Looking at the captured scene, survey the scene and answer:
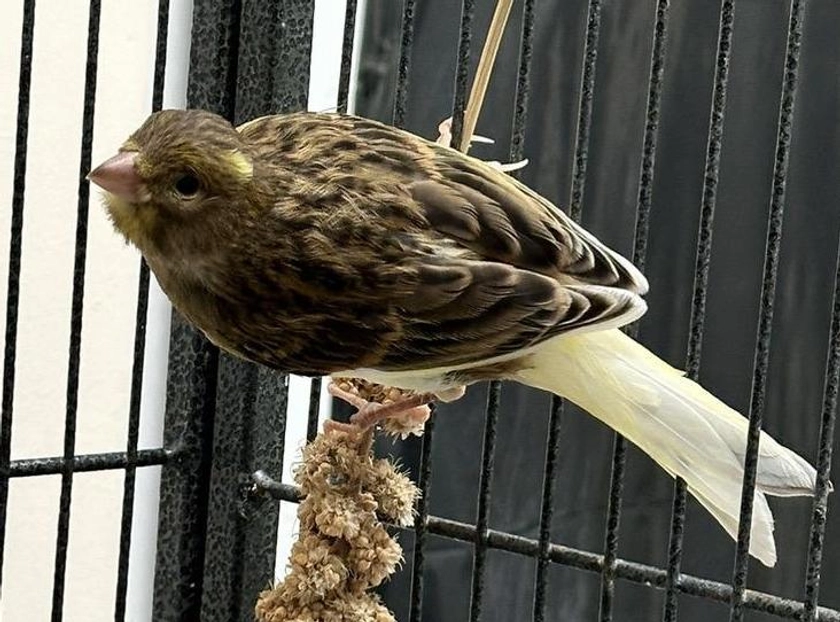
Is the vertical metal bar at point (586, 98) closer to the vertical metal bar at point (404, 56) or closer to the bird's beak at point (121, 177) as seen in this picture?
the vertical metal bar at point (404, 56)

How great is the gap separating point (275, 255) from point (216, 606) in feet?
1.36

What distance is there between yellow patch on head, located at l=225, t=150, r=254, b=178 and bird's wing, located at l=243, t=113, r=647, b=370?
0.14ft

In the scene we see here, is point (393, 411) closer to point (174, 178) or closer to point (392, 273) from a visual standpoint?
point (392, 273)

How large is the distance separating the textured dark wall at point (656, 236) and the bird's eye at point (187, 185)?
1.62 feet

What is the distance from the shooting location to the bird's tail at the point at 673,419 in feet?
2.40

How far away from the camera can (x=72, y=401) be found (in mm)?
812

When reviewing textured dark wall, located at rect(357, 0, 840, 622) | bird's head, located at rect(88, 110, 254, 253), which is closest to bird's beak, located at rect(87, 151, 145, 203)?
bird's head, located at rect(88, 110, 254, 253)

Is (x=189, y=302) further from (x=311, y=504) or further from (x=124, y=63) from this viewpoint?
(x=124, y=63)

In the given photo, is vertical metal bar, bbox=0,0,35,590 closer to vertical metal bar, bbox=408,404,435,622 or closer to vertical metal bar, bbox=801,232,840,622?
vertical metal bar, bbox=408,404,435,622

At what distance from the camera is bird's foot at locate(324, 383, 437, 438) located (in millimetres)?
733

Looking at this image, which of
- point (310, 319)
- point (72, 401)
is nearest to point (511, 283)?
point (310, 319)

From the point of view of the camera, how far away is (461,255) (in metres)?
0.70

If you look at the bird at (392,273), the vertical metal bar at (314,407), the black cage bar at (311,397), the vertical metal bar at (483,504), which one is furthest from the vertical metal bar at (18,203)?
the vertical metal bar at (483,504)

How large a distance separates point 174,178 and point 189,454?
381 millimetres
